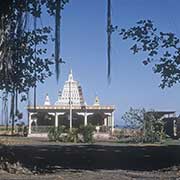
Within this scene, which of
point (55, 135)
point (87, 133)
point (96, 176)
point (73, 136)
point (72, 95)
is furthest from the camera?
point (72, 95)

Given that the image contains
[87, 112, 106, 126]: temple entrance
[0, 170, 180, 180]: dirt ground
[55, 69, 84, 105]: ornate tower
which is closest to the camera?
[0, 170, 180, 180]: dirt ground

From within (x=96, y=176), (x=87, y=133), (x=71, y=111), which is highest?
(x=71, y=111)

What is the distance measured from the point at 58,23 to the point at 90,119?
58585 mm

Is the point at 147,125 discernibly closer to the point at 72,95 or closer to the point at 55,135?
the point at 55,135

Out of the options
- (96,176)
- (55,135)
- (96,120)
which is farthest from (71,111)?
(96,176)

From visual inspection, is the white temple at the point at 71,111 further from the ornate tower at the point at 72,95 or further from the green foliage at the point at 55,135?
the green foliage at the point at 55,135

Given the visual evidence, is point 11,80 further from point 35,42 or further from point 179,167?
point 179,167

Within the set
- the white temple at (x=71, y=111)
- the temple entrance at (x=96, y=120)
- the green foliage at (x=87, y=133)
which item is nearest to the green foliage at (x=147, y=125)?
the green foliage at (x=87, y=133)

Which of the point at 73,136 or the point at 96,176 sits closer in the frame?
the point at 96,176

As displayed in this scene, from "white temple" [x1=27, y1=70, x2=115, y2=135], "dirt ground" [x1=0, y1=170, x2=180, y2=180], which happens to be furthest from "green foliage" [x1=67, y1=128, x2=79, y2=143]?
"dirt ground" [x1=0, y1=170, x2=180, y2=180]

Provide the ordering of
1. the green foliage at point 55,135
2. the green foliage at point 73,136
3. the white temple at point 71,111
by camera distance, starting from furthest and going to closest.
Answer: the white temple at point 71,111 → the green foliage at point 55,135 → the green foliage at point 73,136

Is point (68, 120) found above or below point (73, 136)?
above

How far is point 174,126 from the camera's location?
5275 cm

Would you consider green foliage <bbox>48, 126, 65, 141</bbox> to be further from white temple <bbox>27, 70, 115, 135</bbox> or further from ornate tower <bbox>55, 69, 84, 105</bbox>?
ornate tower <bbox>55, 69, 84, 105</bbox>
